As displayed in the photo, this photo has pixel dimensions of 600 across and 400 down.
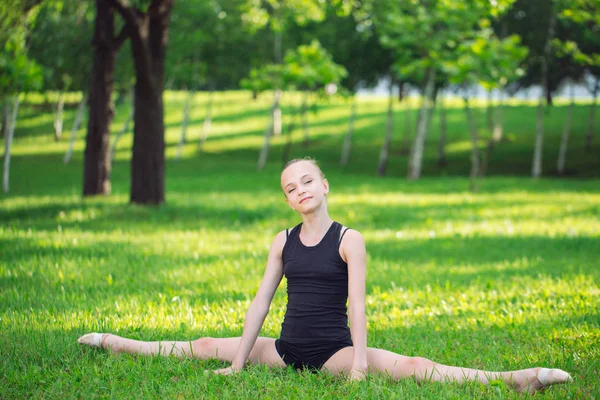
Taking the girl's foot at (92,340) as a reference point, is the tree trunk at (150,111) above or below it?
above

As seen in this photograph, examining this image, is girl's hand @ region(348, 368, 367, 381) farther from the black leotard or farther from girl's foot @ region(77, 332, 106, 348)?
girl's foot @ region(77, 332, 106, 348)

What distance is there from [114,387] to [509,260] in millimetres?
7180

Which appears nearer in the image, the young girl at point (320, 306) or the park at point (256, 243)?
the young girl at point (320, 306)

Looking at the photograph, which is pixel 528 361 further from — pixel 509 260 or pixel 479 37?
pixel 479 37

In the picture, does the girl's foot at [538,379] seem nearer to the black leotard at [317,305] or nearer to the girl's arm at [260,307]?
the black leotard at [317,305]

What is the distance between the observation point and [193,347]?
4.89 metres

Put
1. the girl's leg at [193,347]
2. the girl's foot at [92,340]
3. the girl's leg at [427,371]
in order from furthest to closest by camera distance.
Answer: the girl's foot at [92,340]
the girl's leg at [193,347]
the girl's leg at [427,371]

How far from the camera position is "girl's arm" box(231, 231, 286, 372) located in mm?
4535

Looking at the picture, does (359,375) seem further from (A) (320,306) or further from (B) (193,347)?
(B) (193,347)

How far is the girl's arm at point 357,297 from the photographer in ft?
13.8

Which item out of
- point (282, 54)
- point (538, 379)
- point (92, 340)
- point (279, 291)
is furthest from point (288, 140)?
point (538, 379)

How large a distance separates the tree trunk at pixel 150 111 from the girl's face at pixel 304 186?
1026 centimetres

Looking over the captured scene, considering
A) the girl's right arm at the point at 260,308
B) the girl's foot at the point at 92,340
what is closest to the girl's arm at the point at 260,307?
the girl's right arm at the point at 260,308

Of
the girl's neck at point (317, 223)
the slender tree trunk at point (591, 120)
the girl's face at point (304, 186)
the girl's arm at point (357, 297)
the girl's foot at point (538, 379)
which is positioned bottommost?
the girl's foot at point (538, 379)
